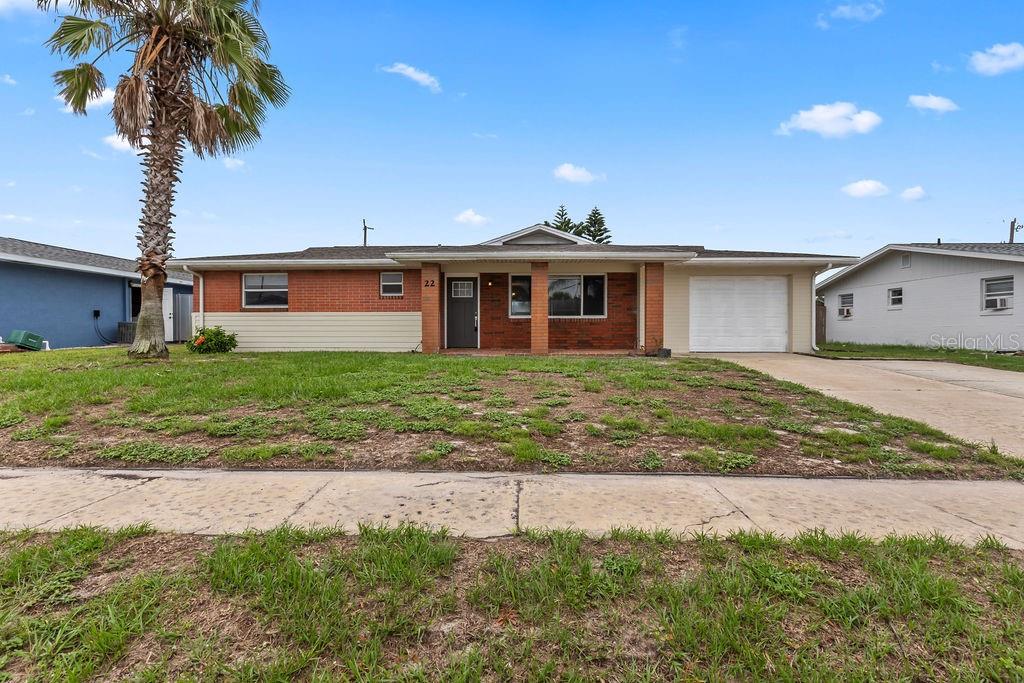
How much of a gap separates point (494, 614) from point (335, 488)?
6.19 feet

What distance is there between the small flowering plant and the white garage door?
13597mm

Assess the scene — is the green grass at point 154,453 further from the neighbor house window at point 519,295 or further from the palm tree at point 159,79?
the neighbor house window at point 519,295

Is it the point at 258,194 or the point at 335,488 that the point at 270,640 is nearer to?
the point at 335,488

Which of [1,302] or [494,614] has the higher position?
[1,302]

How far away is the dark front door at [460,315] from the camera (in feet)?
43.5

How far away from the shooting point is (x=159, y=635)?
5.43 feet

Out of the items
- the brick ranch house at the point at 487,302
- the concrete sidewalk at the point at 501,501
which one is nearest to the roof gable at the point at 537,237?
the brick ranch house at the point at 487,302

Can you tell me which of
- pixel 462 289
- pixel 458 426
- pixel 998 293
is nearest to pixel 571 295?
pixel 462 289

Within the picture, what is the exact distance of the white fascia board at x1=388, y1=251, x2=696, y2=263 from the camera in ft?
36.5

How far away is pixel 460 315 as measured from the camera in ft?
43.6

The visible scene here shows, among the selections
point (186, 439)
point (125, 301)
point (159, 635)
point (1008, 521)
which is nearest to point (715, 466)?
point (1008, 521)

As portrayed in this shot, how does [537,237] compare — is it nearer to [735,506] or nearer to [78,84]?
[78,84]

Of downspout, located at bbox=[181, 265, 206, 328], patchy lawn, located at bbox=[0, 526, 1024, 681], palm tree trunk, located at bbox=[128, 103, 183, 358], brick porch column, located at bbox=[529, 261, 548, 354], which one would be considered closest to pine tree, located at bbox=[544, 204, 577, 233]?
brick porch column, located at bbox=[529, 261, 548, 354]

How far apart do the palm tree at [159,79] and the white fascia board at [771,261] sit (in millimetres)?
12589
